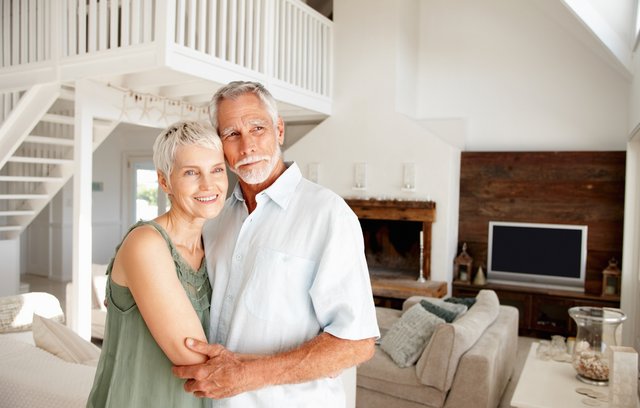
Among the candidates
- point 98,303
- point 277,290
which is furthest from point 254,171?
point 98,303

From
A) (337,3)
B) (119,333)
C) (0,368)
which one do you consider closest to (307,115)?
(337,3)

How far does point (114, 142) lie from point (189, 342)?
9261 mm

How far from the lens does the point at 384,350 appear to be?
146 inches

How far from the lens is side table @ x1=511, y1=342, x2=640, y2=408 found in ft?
8.67

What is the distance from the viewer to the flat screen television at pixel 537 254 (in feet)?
19.9

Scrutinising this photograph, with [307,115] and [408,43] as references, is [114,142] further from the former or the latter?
[408,43]

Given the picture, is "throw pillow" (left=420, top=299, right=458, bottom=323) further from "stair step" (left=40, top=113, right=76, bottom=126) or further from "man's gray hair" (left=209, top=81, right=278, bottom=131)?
"stair step" (left=40, top=113, right=76, bottom=126)

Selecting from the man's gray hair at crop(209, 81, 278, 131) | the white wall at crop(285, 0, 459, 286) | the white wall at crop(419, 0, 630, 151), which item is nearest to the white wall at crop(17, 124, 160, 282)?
the white wall at crop(285, 0, 459, 286)

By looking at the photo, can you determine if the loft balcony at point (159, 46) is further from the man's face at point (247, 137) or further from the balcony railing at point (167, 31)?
the man's face at point (247, 137)

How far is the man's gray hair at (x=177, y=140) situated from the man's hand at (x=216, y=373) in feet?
1.51

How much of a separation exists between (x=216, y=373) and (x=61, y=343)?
161 cm

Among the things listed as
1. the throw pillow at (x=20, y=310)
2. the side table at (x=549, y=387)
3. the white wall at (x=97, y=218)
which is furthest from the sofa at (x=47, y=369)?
the white wall at (x=97, y=218)

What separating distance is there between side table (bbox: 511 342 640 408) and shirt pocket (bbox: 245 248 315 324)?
69.9 inches

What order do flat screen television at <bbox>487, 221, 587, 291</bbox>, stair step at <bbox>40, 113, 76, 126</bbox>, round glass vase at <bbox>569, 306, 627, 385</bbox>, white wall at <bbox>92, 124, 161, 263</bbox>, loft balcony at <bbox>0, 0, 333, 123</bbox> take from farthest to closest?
white wall at <bbox>92, 124, 161, 263</bbox> < flat screen television at <bbox>487, 221, 587, 291</bbox> < stair step at <bbox>40, 113, 76, 126</bbox> < loft balcony at <bbox>0, 0, 333, 123</bbox> < round glass vase at <bbox>569, 306, 627, 385</bbox>
